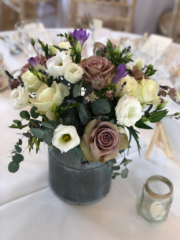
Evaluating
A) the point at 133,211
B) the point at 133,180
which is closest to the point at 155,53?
the point at 133,180

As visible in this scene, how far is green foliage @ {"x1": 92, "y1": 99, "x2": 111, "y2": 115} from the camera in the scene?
530 millimetres

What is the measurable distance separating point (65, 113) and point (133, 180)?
0.40m

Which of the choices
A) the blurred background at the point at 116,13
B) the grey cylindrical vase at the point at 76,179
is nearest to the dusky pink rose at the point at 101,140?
the grey cylindrical vase at the point at 76,179

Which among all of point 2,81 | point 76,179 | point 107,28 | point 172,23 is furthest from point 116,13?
point 76,179

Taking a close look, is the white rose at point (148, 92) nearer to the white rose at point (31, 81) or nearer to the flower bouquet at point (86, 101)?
the flower bouquet at point (86, 101)

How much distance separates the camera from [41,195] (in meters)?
0.77

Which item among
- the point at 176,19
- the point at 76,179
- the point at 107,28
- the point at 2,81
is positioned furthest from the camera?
the point at 107,28

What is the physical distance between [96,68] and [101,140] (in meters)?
0.15

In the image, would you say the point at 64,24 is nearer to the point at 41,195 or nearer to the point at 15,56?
the point at 15,56

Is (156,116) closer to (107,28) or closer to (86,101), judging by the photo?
(86,101)

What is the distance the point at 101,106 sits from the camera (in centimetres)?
53

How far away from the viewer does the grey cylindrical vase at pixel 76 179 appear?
66 cm

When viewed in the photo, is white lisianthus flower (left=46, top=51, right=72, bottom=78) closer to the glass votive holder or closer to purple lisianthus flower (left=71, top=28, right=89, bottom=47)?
purple lisianthus flower (left=71, top=28, right=89, bottom=47)

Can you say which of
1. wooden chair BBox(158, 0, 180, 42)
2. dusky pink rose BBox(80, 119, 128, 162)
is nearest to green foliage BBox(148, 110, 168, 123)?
dusky pink rose BBox(80, 119, 128, 162)
